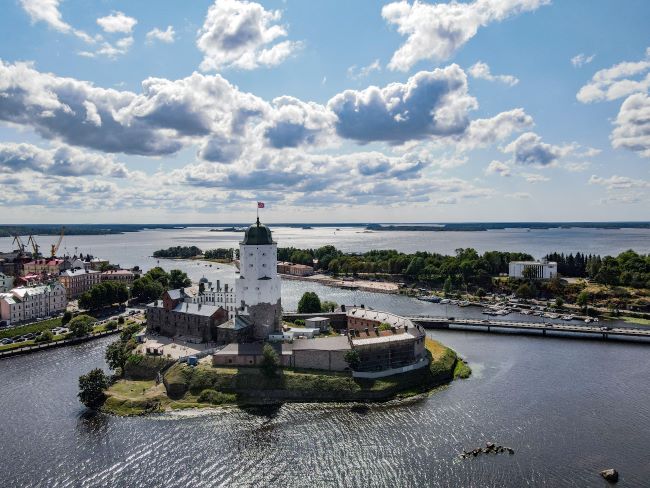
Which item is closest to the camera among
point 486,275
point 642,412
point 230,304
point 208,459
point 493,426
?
point 208,459

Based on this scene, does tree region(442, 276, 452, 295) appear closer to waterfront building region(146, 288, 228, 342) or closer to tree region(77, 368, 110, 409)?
waterfront building region(146, 288, 228, 342)

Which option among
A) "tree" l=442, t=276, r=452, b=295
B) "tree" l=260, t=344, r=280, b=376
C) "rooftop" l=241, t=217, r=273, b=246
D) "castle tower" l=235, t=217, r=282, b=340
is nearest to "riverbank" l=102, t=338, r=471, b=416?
"tree" l=260, t=344, r=280, b=376

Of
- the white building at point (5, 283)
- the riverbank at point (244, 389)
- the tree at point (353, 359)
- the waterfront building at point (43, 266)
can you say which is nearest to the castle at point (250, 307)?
the riverbank at point (244, 389)

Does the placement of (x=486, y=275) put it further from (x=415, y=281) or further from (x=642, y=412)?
(x=642, y=412)

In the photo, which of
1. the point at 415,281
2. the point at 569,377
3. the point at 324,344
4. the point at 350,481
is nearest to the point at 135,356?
the point at 324,344

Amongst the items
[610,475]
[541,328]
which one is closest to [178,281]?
[541,328]

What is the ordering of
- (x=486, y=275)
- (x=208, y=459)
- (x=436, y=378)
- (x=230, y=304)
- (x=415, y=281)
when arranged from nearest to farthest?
(x=208, y=459) → (x=436, y=378) → (x=230, y=304) → (x=486, y=275) → (x=415, y=281)

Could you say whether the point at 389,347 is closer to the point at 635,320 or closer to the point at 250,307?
the point at 250,307

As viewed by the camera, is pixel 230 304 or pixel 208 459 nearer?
pixel 208 459
